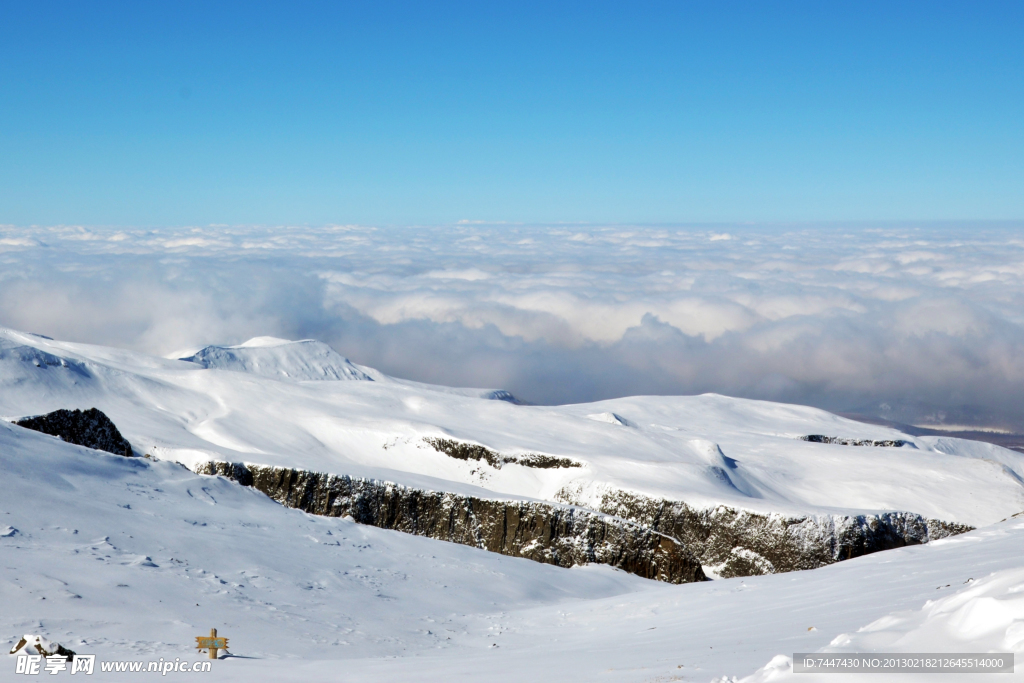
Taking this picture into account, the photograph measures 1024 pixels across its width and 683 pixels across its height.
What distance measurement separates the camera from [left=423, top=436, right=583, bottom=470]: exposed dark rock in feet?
203

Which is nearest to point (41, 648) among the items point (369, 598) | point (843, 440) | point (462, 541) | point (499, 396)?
point (369, 598)

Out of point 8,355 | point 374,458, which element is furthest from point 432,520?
point 8,355

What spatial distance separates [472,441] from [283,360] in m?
106

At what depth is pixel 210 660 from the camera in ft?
48.0

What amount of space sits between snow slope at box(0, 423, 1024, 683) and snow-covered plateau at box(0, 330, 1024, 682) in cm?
10

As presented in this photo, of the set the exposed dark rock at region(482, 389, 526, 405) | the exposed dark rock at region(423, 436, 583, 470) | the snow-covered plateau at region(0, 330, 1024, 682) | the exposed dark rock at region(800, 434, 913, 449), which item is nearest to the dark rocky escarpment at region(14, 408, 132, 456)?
the snow-covered plateau at region(0, 330, 1024, 682)

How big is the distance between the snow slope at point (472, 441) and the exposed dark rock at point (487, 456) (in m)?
0.59

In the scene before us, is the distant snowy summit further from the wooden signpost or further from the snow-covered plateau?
the wooden signpost

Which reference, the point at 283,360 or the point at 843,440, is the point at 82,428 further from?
the point at 283,360

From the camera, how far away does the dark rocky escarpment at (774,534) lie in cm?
4734

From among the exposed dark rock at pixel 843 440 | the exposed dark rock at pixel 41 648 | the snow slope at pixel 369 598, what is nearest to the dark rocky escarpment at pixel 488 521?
the snow slope at pixel 369 598

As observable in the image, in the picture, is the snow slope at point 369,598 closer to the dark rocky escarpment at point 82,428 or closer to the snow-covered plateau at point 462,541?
the snow-covered plateau at point 462,541

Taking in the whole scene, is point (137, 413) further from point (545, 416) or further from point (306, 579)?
point (306, 579)

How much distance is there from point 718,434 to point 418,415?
41109 millimetres
